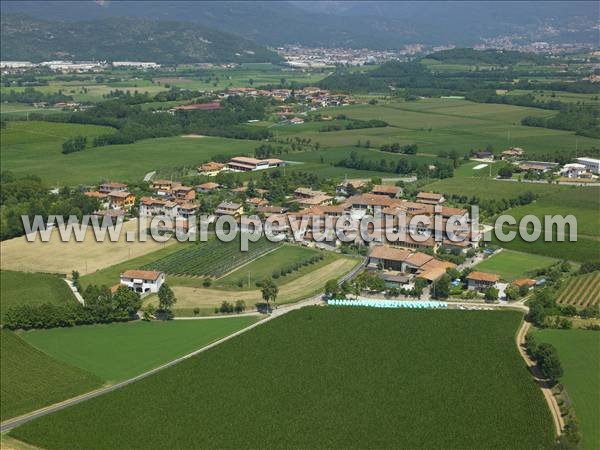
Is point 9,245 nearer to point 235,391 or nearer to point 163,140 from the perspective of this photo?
point 235,391

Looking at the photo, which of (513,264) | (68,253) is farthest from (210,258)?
(513,264)

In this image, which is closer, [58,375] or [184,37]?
[58,375]

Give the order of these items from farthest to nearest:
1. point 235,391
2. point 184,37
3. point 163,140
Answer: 1. point 184,37
2. point 163,140
3. point 235,391

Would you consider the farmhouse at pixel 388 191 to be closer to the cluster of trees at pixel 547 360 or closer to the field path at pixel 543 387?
the field path at pixel 543 387

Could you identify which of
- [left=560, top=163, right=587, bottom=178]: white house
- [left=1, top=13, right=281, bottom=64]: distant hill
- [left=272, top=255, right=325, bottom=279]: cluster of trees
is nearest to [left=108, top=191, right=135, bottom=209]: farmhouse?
[left=272, top=255, right=325, bottom=279]: cluster of trees

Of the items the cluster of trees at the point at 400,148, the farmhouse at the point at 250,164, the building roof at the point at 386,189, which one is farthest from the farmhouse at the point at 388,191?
the cluster of trees at the point at 400,148

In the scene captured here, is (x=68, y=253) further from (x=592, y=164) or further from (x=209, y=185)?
(x=592, y=164)

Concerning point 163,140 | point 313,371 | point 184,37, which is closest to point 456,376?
point 313,371

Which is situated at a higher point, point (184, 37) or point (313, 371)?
point (184, 37)
